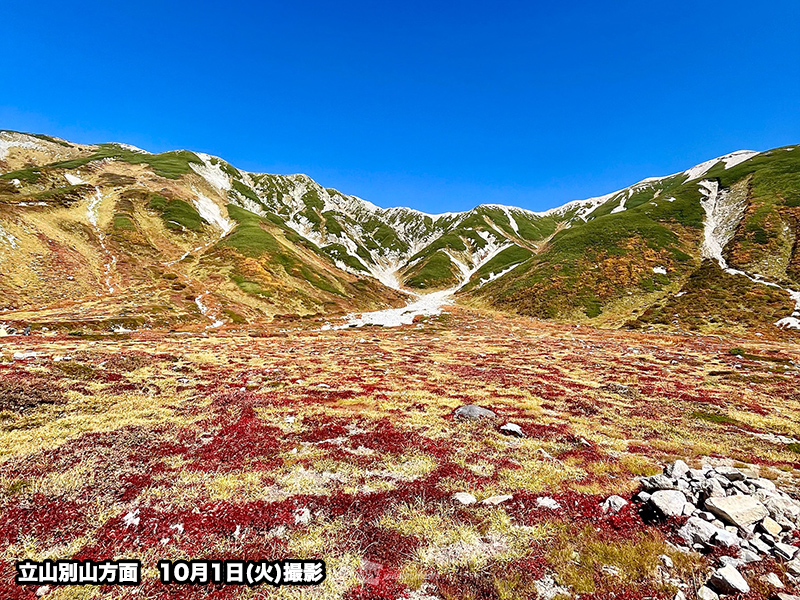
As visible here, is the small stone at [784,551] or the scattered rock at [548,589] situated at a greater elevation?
the small stone at [784,551]

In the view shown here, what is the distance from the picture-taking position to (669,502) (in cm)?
894

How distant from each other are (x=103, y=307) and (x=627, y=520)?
85.1 metres

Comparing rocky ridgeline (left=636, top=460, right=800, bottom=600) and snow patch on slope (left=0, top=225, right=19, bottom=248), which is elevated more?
snow patch on slope (left=0, top=225, right=19, bottom=248)

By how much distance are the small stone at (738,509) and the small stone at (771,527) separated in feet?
0.57

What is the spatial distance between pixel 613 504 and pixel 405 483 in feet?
21.2

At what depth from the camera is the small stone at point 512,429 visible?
16322 mm

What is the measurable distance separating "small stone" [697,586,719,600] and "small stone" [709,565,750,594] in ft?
0.63

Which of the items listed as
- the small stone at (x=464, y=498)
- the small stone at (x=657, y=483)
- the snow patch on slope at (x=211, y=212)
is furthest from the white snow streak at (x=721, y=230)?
the snow patch on slope at (x=211, y=212)

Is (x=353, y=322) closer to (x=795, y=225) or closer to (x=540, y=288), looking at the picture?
(x=540, y=288)

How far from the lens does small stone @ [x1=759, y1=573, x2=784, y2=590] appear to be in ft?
20.3

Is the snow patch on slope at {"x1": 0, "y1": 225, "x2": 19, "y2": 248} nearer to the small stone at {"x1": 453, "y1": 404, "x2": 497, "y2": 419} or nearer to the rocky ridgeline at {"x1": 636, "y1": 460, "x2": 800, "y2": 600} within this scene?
the small stone at {"x1": 453, "y1": 404, "x2": 497, "y2": 419}

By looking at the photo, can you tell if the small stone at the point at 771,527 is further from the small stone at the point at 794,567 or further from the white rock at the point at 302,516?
the white rock at the point at 302,516

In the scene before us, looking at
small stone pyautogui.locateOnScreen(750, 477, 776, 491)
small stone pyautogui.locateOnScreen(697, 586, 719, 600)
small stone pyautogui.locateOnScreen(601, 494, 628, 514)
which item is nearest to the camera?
small stone pyautogui.locateOnScreen(697, 586, 719, 600)

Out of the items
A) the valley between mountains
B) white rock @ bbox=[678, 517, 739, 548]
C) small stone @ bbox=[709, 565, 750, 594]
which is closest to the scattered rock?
the valley between mountains
